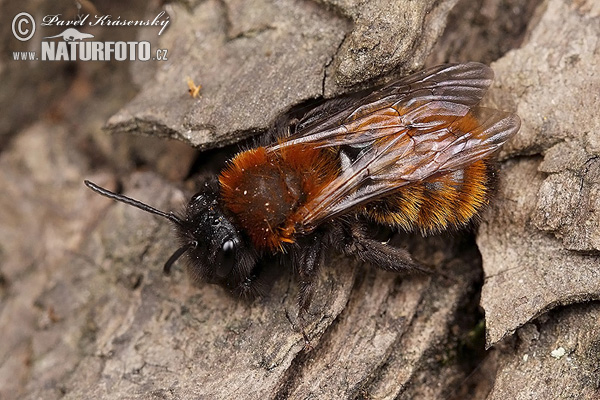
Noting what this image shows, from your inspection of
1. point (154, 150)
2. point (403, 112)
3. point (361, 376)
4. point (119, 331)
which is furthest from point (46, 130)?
point (361, 376)

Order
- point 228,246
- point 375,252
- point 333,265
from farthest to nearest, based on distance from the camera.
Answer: point 333,265, point 375,252, point 228,246

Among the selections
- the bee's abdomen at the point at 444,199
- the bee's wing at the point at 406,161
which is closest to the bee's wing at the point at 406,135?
the bee's wing at the point at 406,161

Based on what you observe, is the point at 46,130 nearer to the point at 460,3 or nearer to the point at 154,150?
the point at 154,150

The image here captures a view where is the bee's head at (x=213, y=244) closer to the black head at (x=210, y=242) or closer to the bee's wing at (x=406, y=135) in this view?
the black head at (x=210, y=242)

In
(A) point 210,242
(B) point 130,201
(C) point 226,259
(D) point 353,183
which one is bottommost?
(C) point 226,259

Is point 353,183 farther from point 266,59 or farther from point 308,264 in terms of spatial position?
point 266,59

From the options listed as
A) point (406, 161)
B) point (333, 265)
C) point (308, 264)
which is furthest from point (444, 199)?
point (308, 264)
